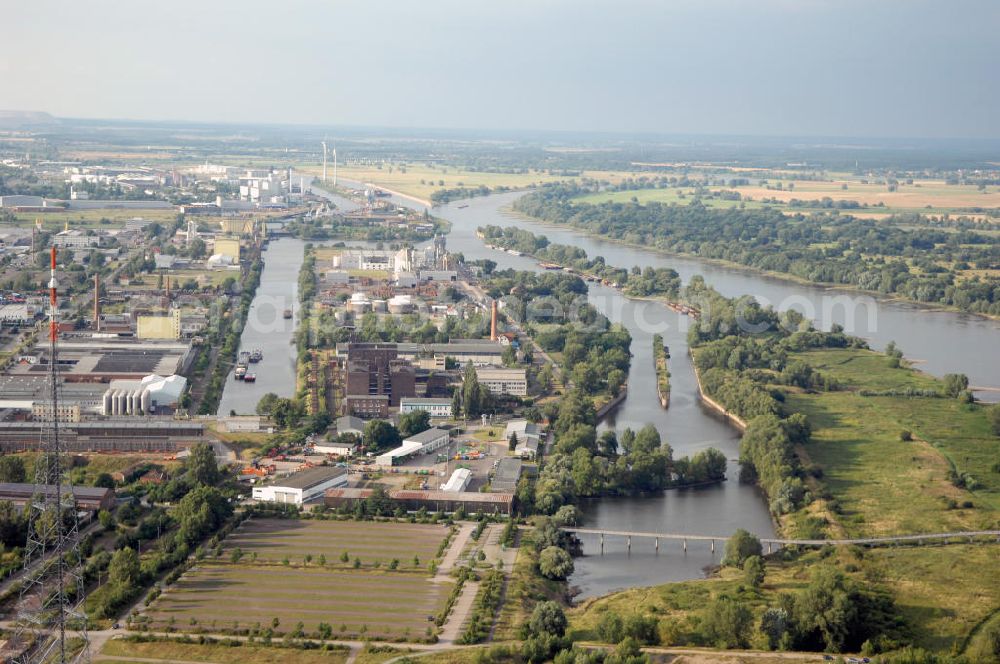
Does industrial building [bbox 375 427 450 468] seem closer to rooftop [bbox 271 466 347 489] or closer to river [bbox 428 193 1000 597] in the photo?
rooftop [bbox 271 466 347 489]

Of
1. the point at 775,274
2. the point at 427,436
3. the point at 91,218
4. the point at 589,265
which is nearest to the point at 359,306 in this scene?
the point at 589,265

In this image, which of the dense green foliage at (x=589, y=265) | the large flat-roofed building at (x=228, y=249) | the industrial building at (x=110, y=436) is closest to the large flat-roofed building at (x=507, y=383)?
the industrial building at (x=110, y=436)

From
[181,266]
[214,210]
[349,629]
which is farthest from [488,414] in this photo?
[214,210]

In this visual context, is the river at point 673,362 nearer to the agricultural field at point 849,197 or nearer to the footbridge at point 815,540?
the footbridge at point 815,540

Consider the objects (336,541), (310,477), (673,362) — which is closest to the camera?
(336,541)

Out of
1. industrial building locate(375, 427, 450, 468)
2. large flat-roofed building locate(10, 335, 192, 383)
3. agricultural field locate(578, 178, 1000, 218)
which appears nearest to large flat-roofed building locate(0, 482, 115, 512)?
industrial building locate(375, 427, 450, 468)

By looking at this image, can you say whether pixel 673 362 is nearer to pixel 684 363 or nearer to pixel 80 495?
pixel 684 363
